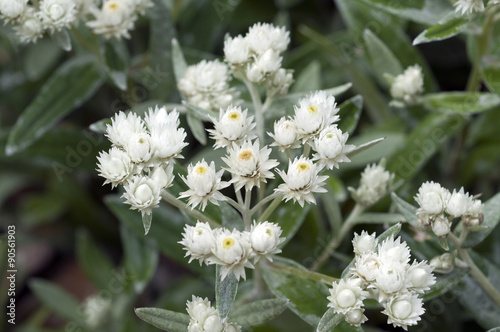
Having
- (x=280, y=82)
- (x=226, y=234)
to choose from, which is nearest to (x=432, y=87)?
(x=280, y=82)

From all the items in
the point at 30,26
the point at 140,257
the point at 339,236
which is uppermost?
the point at 30,26

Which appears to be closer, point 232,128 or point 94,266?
point 232,128

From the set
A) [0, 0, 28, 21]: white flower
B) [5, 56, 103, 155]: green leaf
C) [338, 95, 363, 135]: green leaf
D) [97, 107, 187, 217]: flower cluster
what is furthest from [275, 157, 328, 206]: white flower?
[5, 56, 103, 155]: green leaf

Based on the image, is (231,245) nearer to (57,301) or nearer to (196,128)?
(196,128)

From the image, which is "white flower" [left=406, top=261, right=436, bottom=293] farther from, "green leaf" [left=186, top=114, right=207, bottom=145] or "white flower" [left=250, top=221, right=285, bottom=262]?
"green leaf" [left=186, top=114, right=207, bottom=145]

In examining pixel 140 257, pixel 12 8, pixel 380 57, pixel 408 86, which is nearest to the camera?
pixel 12 8

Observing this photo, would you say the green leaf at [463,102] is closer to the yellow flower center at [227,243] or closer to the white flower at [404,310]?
the white flower at [404,310]

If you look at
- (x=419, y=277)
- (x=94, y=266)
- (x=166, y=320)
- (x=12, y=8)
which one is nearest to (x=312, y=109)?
(x=419, y=277)
